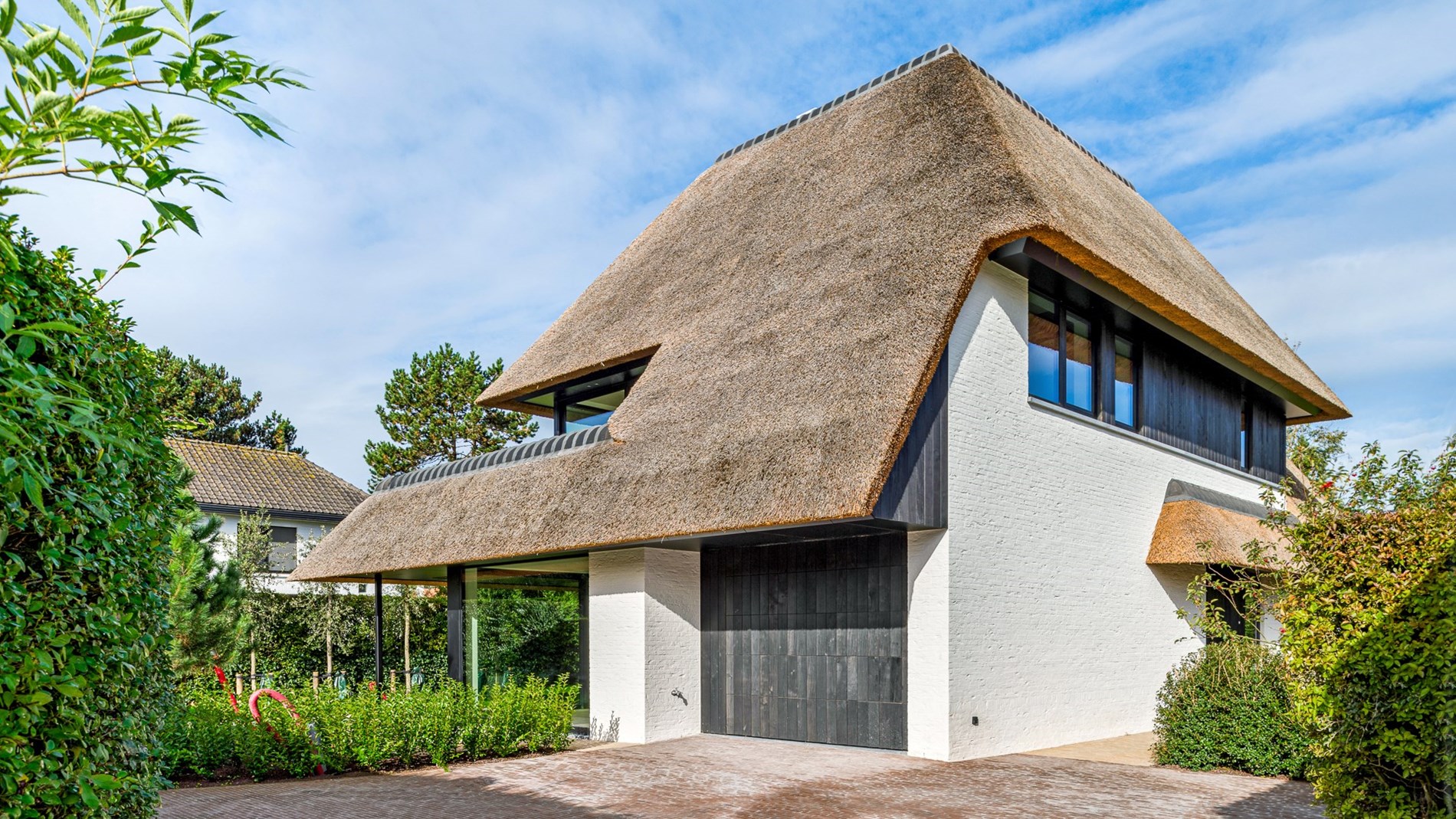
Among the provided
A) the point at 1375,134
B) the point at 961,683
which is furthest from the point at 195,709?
the point at 1375,134

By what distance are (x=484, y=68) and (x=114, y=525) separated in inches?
249

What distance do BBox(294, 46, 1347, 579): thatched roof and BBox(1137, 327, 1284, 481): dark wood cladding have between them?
75cm

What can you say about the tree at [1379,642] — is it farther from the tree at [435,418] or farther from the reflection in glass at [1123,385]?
the tree at [435,418]

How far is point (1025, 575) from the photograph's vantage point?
11992mm

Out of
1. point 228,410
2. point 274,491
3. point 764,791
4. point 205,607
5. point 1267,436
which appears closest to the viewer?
point 764,791

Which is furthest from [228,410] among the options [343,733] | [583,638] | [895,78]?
[343,733]

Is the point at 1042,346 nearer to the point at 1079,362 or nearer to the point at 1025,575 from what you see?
the point at 1079,362

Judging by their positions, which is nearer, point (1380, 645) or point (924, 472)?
point (1380, 645)

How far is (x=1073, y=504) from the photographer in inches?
511

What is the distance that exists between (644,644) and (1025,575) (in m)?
4.78

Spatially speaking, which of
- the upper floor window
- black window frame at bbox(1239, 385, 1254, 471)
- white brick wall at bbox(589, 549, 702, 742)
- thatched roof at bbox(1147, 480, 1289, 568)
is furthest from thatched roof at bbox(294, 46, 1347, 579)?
thatched roof at bbox(1147, 480, 1289, 568)

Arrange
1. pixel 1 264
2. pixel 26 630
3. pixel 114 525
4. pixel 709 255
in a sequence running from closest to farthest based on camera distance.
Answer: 1. pixel 1 264
2. pixel 26 630
3. pixel 114 525
4. pixel 709 255

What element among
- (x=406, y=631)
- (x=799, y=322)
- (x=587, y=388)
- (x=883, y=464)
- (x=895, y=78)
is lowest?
(x=406, y=631)

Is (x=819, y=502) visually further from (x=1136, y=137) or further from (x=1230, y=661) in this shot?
(x=1136, y=137)
